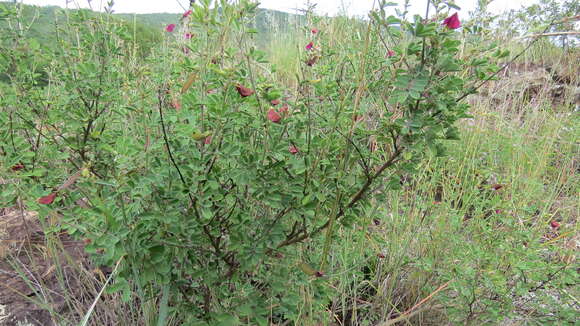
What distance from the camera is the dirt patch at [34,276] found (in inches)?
52.4

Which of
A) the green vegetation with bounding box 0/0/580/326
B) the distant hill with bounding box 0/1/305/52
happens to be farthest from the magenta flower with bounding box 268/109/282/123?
the distant hill with bounding box 0/1/305/52

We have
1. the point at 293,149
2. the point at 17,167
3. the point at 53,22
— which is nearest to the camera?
the point at 293,149

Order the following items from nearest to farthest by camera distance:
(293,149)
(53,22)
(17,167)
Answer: (293,149) → (17,167) → (53,22)

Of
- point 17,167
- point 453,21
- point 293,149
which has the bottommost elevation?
point 17,167

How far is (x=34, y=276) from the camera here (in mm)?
1603

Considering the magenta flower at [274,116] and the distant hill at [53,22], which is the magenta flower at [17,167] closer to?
the distant hill at [53,22]

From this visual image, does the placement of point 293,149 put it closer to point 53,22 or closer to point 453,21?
point 453,21

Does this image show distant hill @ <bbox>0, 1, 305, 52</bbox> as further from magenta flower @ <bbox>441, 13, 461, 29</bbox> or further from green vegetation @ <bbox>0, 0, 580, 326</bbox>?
magenta flower @ <bbox>441, 13, 461, 29</bbox>

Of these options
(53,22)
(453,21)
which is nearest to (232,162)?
(453,21)

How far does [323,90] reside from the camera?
1047 millimetres

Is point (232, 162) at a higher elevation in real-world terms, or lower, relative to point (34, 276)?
higher

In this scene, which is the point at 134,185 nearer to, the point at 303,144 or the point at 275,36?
the point at 303,144

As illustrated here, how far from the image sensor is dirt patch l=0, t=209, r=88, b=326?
1332mm

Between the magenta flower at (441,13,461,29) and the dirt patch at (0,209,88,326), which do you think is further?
the dirt patch at (0,209,88,326)
